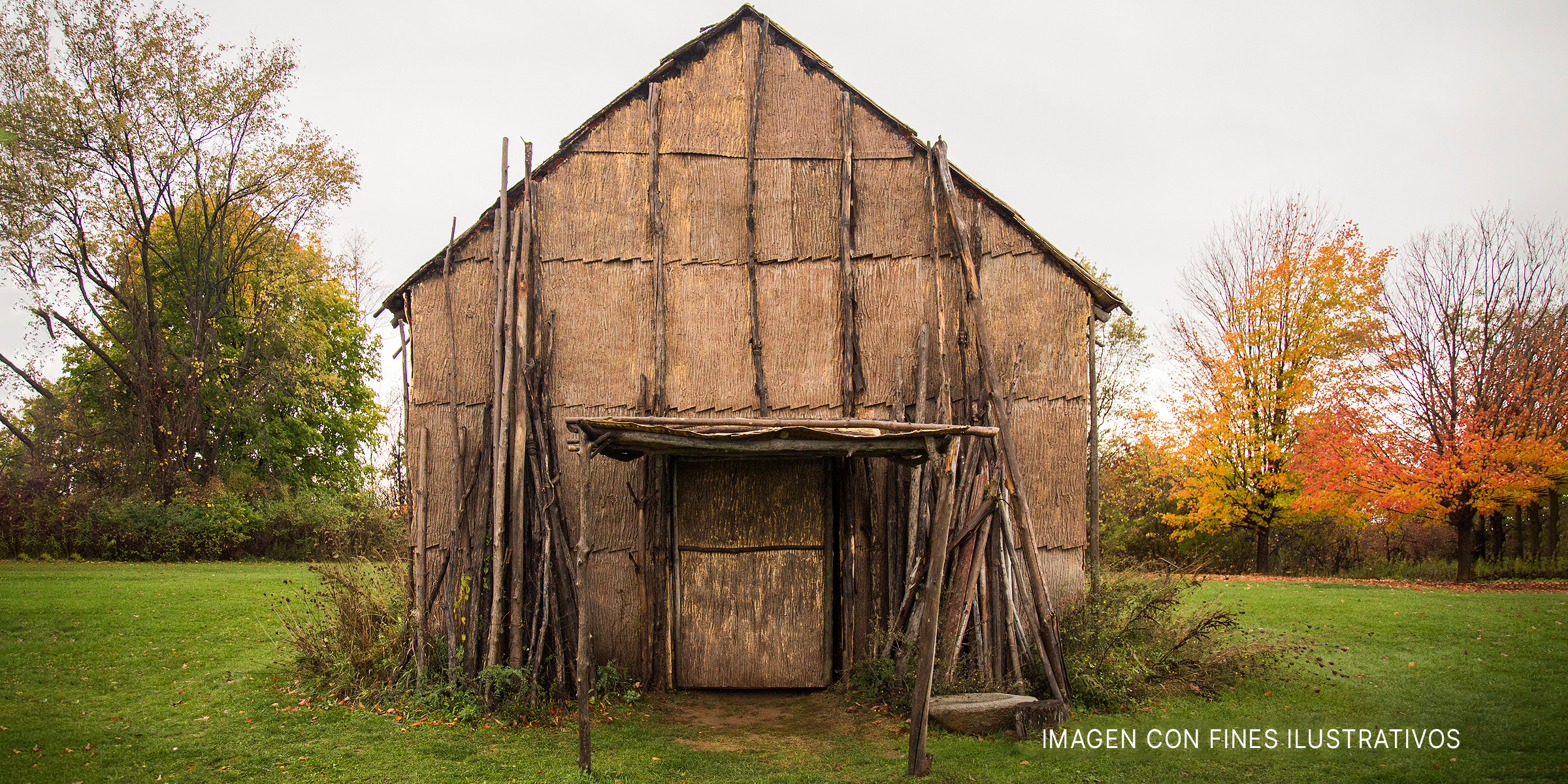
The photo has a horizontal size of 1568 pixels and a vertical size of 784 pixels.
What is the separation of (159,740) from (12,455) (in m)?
19.6

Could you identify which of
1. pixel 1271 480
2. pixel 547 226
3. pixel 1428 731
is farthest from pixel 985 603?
pixel 1271 480

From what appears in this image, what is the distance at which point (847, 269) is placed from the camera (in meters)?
9.64

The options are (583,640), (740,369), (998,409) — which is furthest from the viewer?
(740,369)

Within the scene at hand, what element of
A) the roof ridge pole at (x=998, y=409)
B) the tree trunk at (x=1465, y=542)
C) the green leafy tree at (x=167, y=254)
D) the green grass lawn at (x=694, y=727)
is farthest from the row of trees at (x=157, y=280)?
the tree trunk at (x=1465, y=542)

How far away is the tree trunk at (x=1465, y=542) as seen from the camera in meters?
19.5

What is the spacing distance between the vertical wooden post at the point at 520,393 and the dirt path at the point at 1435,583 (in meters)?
13.1

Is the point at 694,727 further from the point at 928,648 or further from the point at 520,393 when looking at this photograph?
the point at 520,393

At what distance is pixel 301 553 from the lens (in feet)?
76.9

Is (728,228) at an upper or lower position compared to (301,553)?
upper

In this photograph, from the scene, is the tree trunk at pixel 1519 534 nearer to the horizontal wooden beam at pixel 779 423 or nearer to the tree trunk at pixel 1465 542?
the tree trunk at pixel 1465 542

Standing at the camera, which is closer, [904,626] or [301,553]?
[904,626]

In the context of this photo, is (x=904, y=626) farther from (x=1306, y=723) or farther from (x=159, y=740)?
(x=159, y=740)

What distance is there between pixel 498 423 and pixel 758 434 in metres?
3.16

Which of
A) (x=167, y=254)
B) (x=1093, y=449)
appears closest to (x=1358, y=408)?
(x=1093, y=449)
